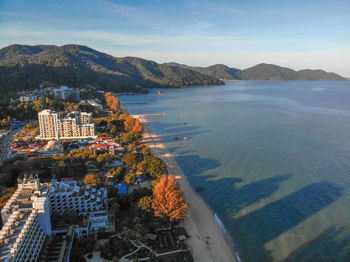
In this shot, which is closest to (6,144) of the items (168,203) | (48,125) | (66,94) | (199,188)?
(48,125)

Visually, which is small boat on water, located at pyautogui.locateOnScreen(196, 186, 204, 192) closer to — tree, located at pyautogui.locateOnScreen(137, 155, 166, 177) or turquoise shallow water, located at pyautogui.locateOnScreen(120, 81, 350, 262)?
turquoise shallow water, located at pyautogui.locateOnScreen(120, 81, 350, 262)

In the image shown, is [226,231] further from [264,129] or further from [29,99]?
[29,99]

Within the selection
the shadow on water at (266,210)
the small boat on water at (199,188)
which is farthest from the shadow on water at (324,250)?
the small boat on water at (199,188)

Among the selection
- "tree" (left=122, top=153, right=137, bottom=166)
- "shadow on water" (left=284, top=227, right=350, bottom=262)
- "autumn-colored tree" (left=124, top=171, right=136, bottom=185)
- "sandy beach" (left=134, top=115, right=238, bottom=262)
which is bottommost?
"shadow on water" (left=284, top=227, right=350, bottom=262)

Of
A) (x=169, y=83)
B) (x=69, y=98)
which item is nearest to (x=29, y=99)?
(x=69, y=98)

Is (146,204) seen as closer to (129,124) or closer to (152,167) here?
(152,167)

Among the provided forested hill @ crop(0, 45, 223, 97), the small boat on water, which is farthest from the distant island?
the small boat on water
